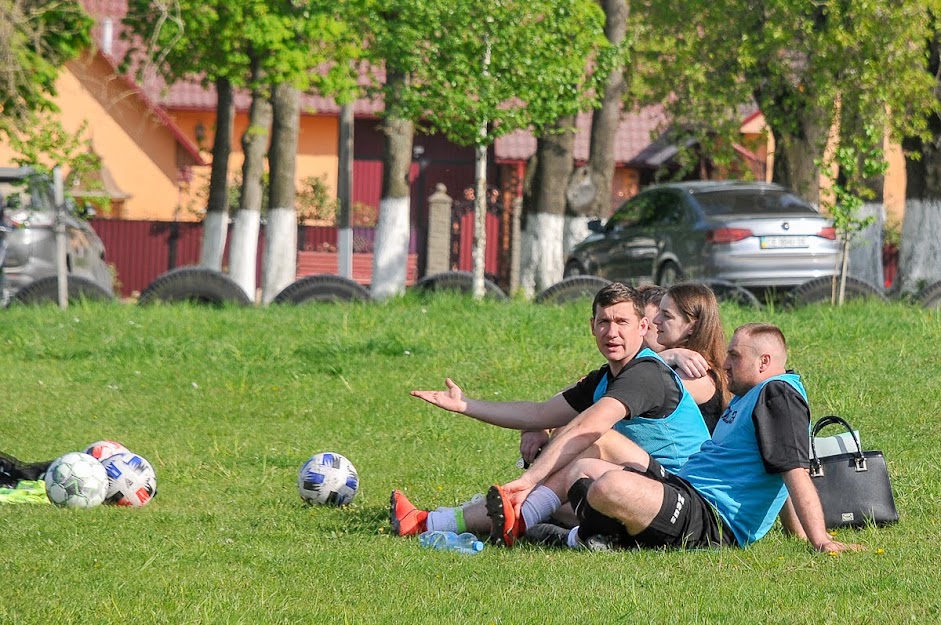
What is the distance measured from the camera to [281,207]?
2242cm

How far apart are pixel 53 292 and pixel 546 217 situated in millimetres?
7384

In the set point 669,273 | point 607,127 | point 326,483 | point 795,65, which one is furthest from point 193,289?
point 795,65

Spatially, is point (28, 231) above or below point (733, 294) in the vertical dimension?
above

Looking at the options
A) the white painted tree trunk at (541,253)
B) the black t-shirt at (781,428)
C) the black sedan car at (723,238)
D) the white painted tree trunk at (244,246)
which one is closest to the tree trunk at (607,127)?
the white painted tree trunk at (541,253)

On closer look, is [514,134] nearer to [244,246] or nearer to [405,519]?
[244,246]

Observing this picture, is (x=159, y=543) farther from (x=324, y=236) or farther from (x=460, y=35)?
(x=324, y=236)

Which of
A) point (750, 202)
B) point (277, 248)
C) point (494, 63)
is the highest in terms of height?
point (494, 63)

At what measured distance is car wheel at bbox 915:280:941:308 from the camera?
15.1 meters

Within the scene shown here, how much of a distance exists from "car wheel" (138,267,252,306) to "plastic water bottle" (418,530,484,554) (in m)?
9.52

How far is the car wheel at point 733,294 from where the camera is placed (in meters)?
14.6

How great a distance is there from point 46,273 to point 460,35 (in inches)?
226

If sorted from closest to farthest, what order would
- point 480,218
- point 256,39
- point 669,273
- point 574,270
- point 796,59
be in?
point 480,218 → point 669,273 → point 256,39 → point 574,270 → point 796,59

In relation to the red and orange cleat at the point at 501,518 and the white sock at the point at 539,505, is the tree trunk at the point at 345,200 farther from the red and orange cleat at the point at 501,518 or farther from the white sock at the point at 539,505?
the red and orange cleat at the point at 501,518

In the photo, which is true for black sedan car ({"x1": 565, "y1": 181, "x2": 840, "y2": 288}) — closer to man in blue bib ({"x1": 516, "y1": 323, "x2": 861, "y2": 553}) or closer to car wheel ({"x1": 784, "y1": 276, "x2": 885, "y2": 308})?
car wheel ({"x1": 784, "y1": 276, "x2": 885, "y2": 308})
